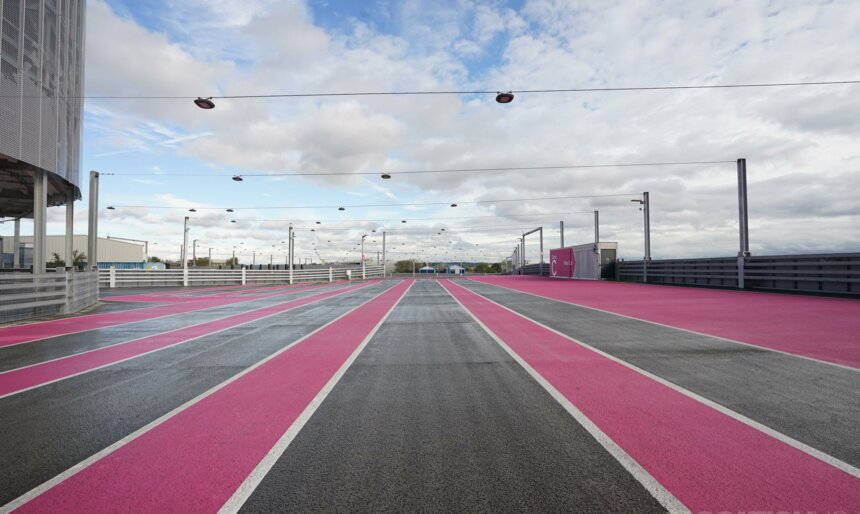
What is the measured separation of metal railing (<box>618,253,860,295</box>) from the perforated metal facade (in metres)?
Result: 26.2

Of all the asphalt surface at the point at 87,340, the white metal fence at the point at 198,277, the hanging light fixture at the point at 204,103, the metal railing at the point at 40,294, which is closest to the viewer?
the asphalt surface at the point at 87,340

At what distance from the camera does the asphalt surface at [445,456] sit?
254 centimetres

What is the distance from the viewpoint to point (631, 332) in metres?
8.36

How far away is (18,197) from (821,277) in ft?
114

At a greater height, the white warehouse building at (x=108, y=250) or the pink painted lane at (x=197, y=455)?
the white warehouse building at (x=108, y=250)

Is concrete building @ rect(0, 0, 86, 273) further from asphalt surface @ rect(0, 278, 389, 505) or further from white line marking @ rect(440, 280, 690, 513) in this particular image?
white line marking @ rect(440, 280, 690, 513)

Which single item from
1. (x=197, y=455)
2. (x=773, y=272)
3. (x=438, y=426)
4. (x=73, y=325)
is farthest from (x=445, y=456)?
(x=773, y=272)

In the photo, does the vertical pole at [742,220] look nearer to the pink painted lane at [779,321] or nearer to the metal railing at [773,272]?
the metal railing at [773,272]

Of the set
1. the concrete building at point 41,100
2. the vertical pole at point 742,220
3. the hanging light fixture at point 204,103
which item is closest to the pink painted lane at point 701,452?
the hanging light fixture at point 204,103

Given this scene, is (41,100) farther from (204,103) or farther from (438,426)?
(438,426)

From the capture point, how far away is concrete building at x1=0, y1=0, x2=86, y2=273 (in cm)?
1112

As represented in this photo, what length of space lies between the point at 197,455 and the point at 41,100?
594 inches

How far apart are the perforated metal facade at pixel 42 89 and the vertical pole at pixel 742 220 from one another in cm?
2748

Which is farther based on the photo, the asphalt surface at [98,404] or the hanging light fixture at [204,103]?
the hanging light fixture at [204,103]
